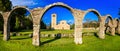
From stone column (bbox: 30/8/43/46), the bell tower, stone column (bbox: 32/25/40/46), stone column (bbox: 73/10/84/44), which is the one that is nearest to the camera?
stone column (bbox: 32/25/40/46)

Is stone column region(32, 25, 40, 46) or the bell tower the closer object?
stone column region(32, 25, 40, 46)

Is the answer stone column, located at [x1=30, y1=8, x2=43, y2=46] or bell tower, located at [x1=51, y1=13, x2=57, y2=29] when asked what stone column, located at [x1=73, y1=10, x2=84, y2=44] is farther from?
bell tower, located at [x1=51, y1=13, x2=57, y2=29]

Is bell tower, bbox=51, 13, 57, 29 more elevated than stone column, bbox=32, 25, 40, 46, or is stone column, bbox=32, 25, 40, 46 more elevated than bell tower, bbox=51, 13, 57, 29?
bell tower, bbox=51, 13, 57, 29

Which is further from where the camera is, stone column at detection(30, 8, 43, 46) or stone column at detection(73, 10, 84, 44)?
stone column at detection(73, 10, 84, 44)

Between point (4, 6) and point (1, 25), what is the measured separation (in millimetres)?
3995

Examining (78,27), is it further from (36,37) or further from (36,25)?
(36,37)

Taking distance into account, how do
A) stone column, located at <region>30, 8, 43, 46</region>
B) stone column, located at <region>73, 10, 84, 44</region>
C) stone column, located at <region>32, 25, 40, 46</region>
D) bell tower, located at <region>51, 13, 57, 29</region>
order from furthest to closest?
bell tower, located at <region>51, 13, 57, 29</region>, stone column, located at <region>73, 10, 84, 44</region>, stone column, located at <region>30, 8, 43, 46</region>, stone column, located at <region>32, 25, 40, 46</region>

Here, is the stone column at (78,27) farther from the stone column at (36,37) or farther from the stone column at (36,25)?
the stone column at (36,37)

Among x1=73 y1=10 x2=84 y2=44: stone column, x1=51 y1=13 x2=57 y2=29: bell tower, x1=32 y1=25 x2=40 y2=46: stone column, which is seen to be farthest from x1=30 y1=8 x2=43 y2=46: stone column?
x1=51 y1=13 x2=57 y2=29: bell tower

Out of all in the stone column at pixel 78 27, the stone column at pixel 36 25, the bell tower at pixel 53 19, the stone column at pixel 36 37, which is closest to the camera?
the stone column at pixel 36 37

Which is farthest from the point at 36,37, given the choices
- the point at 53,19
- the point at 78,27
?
the point at 53,19

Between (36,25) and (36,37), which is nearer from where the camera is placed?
(36,37)

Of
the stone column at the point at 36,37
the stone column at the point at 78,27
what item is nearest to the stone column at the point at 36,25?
the stone column at the point at 36,37

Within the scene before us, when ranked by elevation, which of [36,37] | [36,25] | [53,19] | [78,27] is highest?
[53,19]
